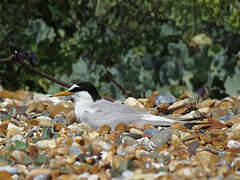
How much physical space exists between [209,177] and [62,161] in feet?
2.20

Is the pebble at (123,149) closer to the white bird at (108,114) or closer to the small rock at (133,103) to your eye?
the white bird at (108,114)

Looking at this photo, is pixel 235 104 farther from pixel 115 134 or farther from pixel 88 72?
pixel 88 72

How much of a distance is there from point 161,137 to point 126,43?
3.06m

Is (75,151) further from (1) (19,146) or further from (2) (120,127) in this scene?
(2) (120,127)

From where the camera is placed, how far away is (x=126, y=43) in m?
5.67

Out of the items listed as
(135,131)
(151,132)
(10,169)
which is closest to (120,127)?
(135,131)

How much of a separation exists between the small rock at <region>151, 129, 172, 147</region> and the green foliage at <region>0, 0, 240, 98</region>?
1.85 m

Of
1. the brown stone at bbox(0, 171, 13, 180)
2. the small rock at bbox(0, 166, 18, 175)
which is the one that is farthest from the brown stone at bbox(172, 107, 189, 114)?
the brown stone at bbox(0, 171, 13, 180)

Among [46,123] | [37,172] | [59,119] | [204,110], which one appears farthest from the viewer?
[204,110]

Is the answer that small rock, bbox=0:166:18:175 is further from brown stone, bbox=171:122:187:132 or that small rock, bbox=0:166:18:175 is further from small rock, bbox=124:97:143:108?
small rock, bbox=124:97:143:108

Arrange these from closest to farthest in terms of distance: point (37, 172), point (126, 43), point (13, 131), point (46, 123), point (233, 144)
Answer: point (37, 172), point (233, 144), point (13, 131), point (46, 123), point (126, 43)

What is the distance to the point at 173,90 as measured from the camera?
4.95 meters

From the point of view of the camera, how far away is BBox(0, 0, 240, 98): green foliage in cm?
500

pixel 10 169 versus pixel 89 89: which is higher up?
pixel 89 89
